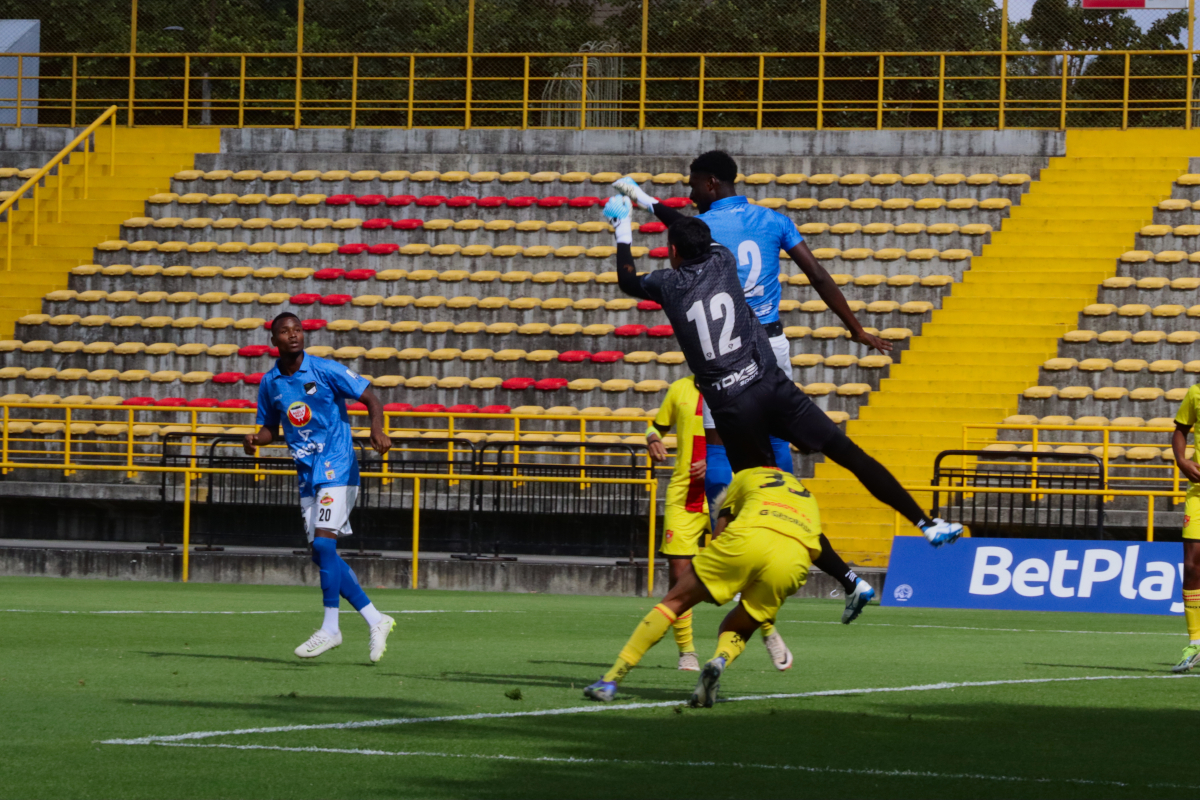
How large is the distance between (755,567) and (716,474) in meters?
1.88

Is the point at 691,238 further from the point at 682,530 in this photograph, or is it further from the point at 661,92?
the point at 661,92

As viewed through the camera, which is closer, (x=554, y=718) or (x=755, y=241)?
(x=554, y=718)

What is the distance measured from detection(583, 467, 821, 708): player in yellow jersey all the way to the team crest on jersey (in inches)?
121

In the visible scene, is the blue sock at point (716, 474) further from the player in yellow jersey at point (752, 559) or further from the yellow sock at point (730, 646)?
the yellow sock at point (730, 646)

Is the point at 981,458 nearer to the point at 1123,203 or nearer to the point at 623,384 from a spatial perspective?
the point at 623,384

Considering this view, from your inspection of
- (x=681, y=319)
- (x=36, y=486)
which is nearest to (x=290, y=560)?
(x=36, y=486)

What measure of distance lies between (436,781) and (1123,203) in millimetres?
22408

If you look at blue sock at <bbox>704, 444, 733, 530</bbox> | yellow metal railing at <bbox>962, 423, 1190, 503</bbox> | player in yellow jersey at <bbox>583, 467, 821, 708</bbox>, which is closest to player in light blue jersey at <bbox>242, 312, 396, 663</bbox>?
blue sock at <bbox>704, 444, 733, 530</bbox>

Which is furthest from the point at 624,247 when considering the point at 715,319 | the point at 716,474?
the point at 716,474

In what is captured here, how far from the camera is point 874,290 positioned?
79.4 ft

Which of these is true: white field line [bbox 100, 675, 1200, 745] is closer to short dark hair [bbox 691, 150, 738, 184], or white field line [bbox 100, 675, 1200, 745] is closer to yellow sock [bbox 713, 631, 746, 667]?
yellow sock [bbox 713, 631, 746, 667]

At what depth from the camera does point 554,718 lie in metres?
6.56

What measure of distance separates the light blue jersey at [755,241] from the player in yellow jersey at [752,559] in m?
1.51

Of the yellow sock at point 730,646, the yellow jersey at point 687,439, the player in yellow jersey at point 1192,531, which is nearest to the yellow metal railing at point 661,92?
the player in yellow jersey at point 1192,531
